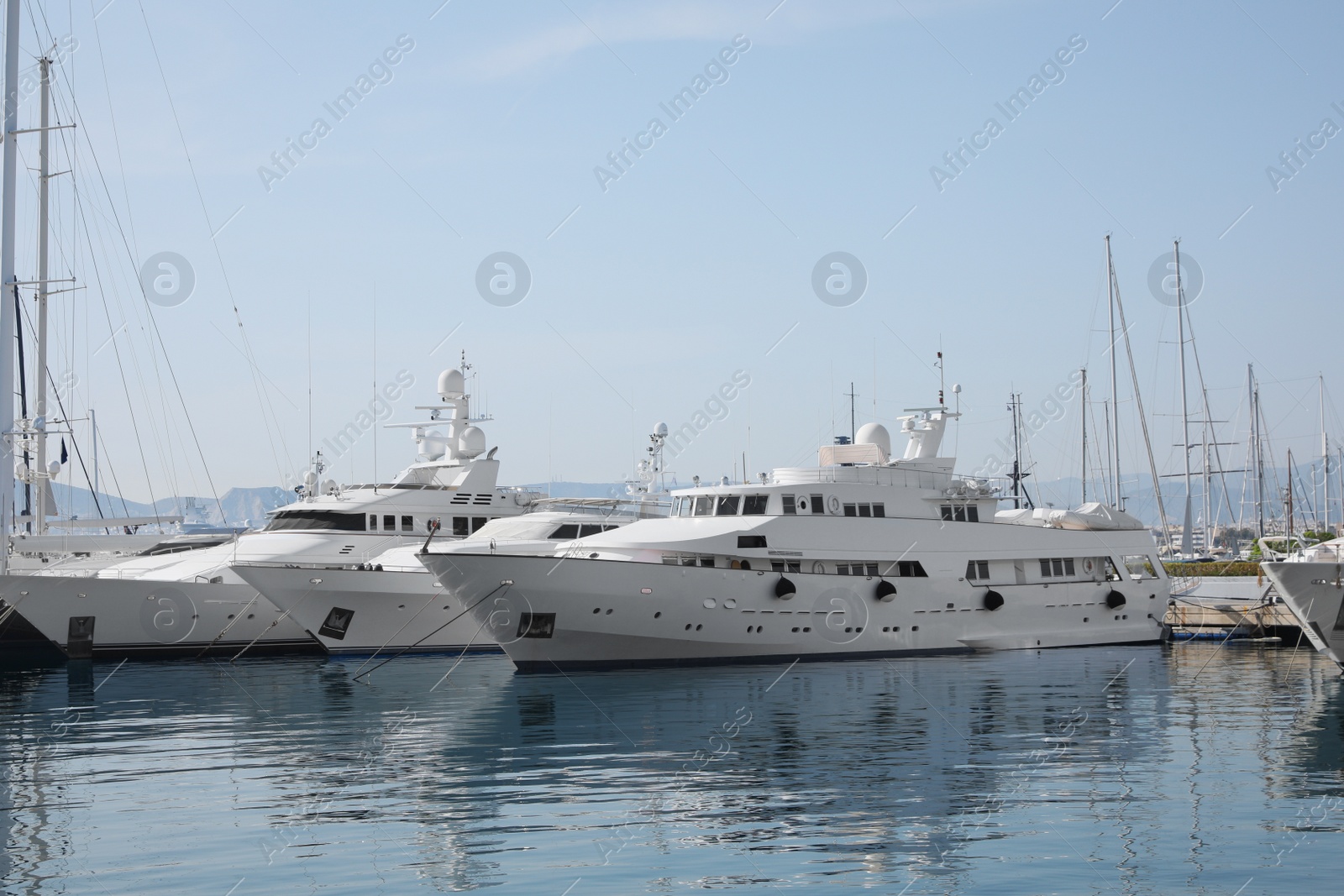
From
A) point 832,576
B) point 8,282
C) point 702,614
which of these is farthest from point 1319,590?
point 8,282

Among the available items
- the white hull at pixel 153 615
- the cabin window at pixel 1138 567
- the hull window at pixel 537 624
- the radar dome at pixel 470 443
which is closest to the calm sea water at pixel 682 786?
the hull window at pixel 537 624

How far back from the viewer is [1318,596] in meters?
24.8

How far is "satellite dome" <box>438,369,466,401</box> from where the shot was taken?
1639 inches

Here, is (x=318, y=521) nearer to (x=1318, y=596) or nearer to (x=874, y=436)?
(x=874, y=436)

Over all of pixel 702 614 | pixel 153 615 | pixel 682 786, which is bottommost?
pixel 682 786

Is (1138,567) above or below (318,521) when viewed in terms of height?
below

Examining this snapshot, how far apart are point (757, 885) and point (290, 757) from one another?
29.3ft

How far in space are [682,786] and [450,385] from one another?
91.8ft

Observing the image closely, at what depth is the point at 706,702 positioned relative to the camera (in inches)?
891

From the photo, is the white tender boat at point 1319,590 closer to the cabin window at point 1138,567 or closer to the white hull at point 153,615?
the cabin window at point 1138,567

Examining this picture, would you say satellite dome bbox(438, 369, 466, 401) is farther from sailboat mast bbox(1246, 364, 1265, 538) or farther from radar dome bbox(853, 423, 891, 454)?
sailboat mast bbox(1246, 364, 1265, 538)

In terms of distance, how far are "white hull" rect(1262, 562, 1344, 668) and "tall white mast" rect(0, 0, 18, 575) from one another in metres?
29.1

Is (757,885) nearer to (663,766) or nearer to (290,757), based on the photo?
(663,766)

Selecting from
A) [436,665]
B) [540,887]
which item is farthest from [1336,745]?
[436,665]
